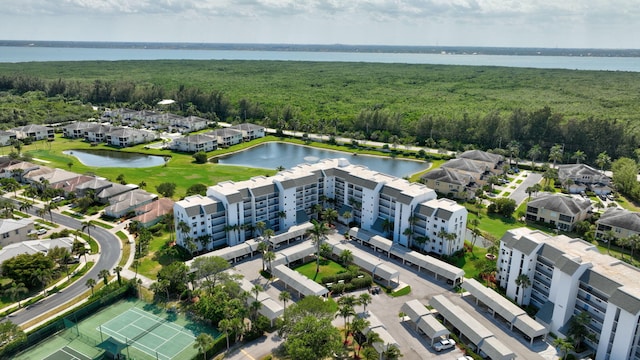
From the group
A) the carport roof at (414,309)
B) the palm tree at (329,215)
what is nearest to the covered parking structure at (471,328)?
the carport roof at (414,309)

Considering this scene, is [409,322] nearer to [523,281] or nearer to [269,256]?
[523,281]

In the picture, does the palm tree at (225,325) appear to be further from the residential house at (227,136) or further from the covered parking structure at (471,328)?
the residential house at (227,136)

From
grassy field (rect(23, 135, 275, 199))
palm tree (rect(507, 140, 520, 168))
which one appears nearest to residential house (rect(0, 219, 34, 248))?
grassy field (rect(23, 135, 275, 199))

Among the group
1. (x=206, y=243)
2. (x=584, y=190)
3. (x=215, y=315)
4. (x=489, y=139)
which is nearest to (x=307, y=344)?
(x=215, y=315)

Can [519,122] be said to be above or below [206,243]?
above

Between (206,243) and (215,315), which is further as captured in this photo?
(206,243)

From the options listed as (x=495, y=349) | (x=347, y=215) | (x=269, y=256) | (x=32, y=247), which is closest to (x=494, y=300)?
(x=495, y=349)

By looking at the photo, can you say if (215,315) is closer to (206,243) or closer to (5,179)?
(206,243)
